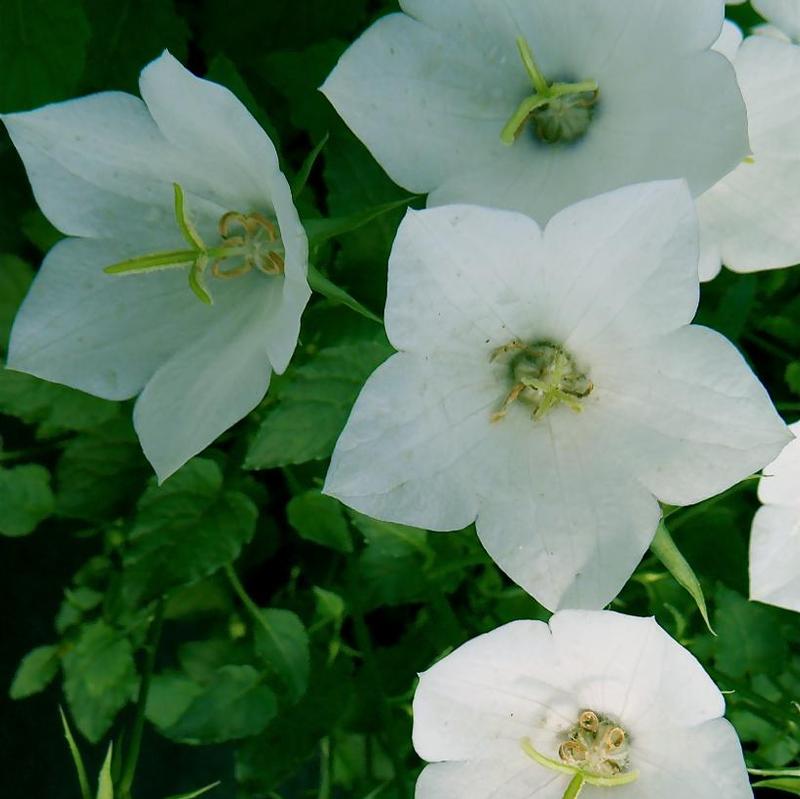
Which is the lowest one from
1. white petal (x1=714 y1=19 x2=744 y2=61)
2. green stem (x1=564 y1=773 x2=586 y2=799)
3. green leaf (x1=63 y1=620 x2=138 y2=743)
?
green leaf (x1=63 y1=620 x2=138 y2=743)

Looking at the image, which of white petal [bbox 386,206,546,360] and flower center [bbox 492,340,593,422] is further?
flower center [bbox 492,340,593,422]

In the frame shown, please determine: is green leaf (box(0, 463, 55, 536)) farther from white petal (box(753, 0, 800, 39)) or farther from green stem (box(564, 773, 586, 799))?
white petal (box(753, 0, 800, 39))

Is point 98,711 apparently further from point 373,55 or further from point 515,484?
point 373,55

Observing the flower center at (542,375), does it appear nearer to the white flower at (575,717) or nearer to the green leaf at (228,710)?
the white flower at (575,717)

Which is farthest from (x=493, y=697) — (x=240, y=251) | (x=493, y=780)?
(x=240, y=251)

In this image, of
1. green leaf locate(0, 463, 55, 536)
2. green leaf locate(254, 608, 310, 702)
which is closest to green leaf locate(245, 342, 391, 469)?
green leaf locate(254, 608, 310, 702)

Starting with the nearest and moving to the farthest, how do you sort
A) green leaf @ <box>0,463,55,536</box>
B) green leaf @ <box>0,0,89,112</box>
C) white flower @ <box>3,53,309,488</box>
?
white flower @ <box>3,53,309,488</box>
green leaf @ <box>0,0,89,112</box>
green leaf @ <box>0,463,55,536</box>
